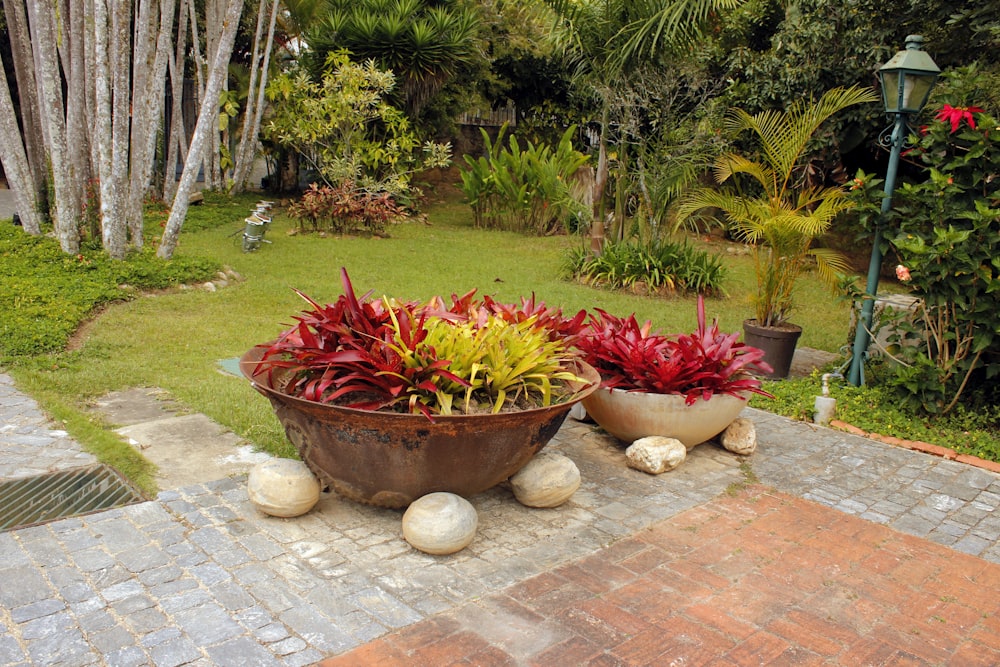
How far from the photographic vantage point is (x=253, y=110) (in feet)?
52.9

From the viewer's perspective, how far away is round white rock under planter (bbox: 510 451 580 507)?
155 inches

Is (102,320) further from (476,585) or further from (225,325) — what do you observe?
(476,585)

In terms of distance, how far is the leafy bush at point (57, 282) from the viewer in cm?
632

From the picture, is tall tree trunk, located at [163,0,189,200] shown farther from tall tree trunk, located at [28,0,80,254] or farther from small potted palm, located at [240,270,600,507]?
small potted palm, located at [240,270,600,507]

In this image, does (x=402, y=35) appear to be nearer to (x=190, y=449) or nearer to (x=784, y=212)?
(x=784, y=212)

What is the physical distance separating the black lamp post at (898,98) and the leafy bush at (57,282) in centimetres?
605

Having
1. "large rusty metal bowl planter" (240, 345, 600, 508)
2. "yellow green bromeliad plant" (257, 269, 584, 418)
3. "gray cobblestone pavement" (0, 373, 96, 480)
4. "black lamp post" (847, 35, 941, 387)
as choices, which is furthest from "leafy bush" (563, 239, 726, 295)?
"gray cobblestone pavement" (0, 373, 96, 480)

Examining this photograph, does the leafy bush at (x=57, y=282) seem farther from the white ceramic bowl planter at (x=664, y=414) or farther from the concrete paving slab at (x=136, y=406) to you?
the white ceramic bowl planter at (x=664, y=414)

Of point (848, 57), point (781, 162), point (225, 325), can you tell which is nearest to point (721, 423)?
point (781, 162)

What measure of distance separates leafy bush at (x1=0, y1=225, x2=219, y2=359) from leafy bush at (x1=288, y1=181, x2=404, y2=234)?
3.88m

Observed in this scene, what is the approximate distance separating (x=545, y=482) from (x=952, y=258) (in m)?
3.21

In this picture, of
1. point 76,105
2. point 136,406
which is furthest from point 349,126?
point 136,406

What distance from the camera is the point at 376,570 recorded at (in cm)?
336

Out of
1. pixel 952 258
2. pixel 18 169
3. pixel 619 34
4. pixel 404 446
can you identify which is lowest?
pixel 404 446
